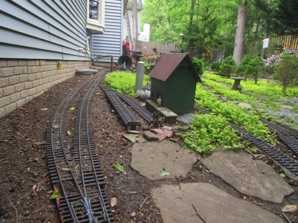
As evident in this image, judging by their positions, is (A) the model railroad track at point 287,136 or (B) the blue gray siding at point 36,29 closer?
(B) the blue gray siding at point 36,29

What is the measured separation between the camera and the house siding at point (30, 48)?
3344 mm

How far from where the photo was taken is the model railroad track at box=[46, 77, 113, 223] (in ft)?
5.62

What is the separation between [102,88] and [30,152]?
159 inches

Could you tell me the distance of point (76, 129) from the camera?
321cm

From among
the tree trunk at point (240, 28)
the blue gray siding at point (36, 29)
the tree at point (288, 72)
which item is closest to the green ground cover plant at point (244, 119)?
the blue gray siding at point (36, 29)

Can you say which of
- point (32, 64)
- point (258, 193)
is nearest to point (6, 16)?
point (32, 64)

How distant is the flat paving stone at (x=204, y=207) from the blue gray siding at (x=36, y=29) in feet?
9.67

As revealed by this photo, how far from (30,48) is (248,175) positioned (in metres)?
4.21

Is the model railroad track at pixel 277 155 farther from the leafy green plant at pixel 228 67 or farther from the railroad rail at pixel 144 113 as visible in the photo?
the leafy green plant at pixel 228 67

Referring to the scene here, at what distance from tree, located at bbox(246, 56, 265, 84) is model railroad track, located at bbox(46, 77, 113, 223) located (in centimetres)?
1012

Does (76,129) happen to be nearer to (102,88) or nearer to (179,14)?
(102,88)

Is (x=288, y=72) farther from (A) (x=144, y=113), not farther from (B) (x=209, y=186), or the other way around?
(B) (x=209, y=186)

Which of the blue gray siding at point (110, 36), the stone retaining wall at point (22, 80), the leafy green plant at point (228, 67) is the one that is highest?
the blue gray siding at point (110, 36)

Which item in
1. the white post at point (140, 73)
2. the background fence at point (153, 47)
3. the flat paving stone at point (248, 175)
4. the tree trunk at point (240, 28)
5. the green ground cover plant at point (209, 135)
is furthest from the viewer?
the background fence at point (153, 47)
